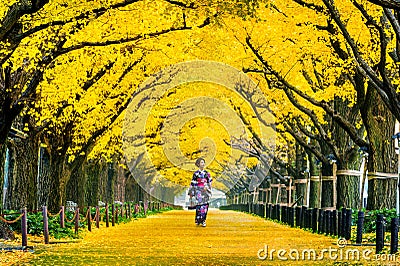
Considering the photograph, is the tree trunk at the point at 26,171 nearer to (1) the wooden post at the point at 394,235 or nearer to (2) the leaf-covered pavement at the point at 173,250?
(2) the leaf-covered pavement at the point at 173,250

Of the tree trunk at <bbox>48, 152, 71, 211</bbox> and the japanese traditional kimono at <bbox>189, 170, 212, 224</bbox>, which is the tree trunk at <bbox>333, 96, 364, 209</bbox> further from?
the tree trunk at <bbox>48, 152, 71, 211</bbox>

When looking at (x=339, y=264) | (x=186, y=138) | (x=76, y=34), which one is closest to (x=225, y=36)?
(x=76, y=34)

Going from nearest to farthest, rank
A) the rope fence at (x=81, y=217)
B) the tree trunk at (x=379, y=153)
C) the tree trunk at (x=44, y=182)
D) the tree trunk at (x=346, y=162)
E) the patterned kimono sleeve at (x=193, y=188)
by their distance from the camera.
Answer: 1. the rope fence at (x=81, y=217)
2. the tree trunk at (x=379, y=153)
3. the patterned kimono sleeve at (x=193, y=188)
4. the tree trunk at (x=346, y=162)
5. the tree trunk at (x=44, y=182)

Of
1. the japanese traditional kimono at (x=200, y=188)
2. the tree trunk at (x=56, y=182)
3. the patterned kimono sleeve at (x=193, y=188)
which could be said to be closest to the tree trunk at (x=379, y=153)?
the japanese traditional kimono at (x=200, y=188)

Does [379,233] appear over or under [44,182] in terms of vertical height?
under

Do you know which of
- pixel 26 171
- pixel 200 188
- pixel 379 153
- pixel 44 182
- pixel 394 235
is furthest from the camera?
pixel 44 182

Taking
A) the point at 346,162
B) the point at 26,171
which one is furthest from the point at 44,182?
the point at 346,162

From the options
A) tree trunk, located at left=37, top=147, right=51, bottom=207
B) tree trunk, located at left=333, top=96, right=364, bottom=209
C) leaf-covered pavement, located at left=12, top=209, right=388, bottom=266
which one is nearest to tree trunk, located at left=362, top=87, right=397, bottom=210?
leaf-covered pavement, located at left=12, top=209, right=388, bottom=266

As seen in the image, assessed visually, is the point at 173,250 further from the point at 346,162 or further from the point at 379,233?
the point at 346,162

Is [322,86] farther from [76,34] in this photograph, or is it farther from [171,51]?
[76,34]

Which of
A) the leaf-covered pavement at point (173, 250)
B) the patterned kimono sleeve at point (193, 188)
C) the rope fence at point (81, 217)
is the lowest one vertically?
the leaf-covered pavement at point (173, 250)

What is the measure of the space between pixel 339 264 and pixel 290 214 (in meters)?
19.4

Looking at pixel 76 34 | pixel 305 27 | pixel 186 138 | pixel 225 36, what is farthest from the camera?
pixel 186 138

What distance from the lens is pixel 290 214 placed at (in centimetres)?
3362
